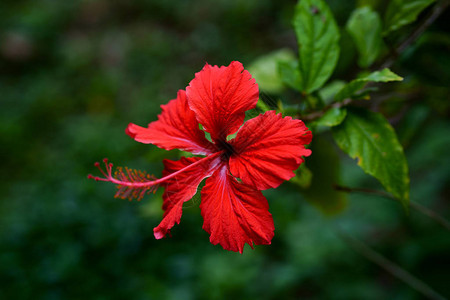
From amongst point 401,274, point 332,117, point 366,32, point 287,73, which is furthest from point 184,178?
point 401,274

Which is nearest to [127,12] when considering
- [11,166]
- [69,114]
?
[69,114]

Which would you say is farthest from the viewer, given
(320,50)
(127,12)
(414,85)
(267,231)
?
(127,12)

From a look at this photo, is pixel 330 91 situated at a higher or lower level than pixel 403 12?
lower

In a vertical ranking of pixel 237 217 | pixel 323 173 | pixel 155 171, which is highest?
pixel 237 217

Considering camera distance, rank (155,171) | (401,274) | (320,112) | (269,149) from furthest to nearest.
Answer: (155,171), (401,274), (320,112), (269,149)

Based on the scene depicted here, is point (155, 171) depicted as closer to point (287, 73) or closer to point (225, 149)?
point (287, 73)

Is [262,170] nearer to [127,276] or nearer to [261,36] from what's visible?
[127,276]

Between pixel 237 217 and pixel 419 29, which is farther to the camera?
pixel 419 29
